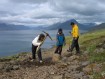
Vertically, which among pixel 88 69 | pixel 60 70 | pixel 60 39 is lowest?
A: pixel 60 70

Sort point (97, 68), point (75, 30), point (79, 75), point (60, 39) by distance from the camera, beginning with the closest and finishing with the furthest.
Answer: point (79, 75) < point (97, 68) < point (60, 39) < point (75, 30)

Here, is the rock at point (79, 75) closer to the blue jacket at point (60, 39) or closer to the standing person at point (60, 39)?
the standing person at point (60, 39)

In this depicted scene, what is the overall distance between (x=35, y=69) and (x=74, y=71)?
306 cm

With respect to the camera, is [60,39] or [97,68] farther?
[60,39]

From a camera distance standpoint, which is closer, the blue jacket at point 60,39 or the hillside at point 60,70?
the hillside at point 60,70

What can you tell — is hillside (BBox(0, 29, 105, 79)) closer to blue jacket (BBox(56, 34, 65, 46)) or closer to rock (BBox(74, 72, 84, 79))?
rock (BBox(74, 72, 84, 79))

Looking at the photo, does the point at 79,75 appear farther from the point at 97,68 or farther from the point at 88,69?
the point at 97,68

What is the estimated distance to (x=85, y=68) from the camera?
66.7 feet

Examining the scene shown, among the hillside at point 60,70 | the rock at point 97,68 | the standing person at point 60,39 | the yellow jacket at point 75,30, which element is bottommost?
the hillside at point 60,70

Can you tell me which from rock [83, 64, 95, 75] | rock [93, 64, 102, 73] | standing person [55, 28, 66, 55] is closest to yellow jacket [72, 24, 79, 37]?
standing person [55, 28, 66, 55]

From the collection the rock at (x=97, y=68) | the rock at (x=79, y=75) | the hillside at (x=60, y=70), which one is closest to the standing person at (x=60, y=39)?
the hillside at (x=60, y=70)

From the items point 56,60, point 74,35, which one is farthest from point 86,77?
point 74,35

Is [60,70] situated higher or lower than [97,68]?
lower

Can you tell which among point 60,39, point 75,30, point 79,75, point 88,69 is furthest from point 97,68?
point 75,30
